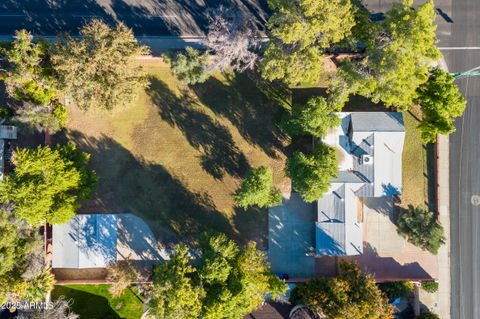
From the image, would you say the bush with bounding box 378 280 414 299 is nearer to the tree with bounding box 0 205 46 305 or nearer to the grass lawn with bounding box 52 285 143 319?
the grass lawn with bounding box 52 285 143 319

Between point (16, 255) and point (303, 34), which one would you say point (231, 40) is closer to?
point (303, 34)

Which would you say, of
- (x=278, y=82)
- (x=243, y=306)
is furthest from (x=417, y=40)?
(x=243, y=306)

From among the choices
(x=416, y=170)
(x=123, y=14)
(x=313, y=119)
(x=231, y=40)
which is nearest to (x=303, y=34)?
(x=231, y=40)

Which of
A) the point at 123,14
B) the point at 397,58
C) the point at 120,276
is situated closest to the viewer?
the point at 397,58

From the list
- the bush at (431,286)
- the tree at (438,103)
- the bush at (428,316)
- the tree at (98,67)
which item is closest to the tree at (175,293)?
the tree at (98,67)

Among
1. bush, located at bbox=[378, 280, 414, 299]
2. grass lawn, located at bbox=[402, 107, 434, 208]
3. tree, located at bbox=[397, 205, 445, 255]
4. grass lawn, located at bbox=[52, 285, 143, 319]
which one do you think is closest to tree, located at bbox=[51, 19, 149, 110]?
grass lawn, located at bbox=[52, 285, 143, 319]

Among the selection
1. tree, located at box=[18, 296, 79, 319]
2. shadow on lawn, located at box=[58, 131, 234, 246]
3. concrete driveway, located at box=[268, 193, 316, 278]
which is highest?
shadow on lawn, located at box=[58, 131, 234, 246]
